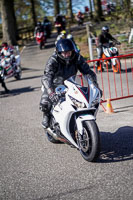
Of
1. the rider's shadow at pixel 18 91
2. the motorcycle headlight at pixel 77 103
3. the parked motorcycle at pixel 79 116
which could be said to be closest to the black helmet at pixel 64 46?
the parked motorcycle at pixel 79 116

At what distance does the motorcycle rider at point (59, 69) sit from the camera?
5.42 metres

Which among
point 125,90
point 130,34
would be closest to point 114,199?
point 125,90

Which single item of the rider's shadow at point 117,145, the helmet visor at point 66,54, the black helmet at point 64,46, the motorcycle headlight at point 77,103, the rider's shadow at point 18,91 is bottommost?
the rider's shadow at point 18,91

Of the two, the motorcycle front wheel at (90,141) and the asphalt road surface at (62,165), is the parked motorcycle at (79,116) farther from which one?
the asphalt road surface at (62,165)

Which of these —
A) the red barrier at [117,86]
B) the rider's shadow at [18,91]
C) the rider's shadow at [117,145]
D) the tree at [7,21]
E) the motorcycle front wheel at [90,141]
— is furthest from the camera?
the tree at [7,21]

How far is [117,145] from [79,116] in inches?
43.6

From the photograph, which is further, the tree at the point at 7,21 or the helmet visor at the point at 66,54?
the tree at the point at 7,21

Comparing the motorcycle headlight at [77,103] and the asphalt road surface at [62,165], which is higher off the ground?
the motorcycle headlight at [77,103]

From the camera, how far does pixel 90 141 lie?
4.59 meters

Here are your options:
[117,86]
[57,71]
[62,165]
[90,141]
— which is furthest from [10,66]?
[90,141]

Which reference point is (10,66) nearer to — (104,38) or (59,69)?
(104,38)

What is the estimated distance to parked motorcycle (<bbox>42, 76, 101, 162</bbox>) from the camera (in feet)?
15.0

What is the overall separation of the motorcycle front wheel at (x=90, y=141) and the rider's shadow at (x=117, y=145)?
0.26 metres

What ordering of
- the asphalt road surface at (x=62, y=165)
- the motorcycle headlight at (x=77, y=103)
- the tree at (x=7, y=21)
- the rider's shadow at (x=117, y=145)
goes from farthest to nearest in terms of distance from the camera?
1. the tree at (x=7, y=21)
2. the rider's shadow at (x=117, y=145)
3. the motorcycle headlight at (x=77, y=103)
4. the asphalt road surface at (x=62, y=165)
